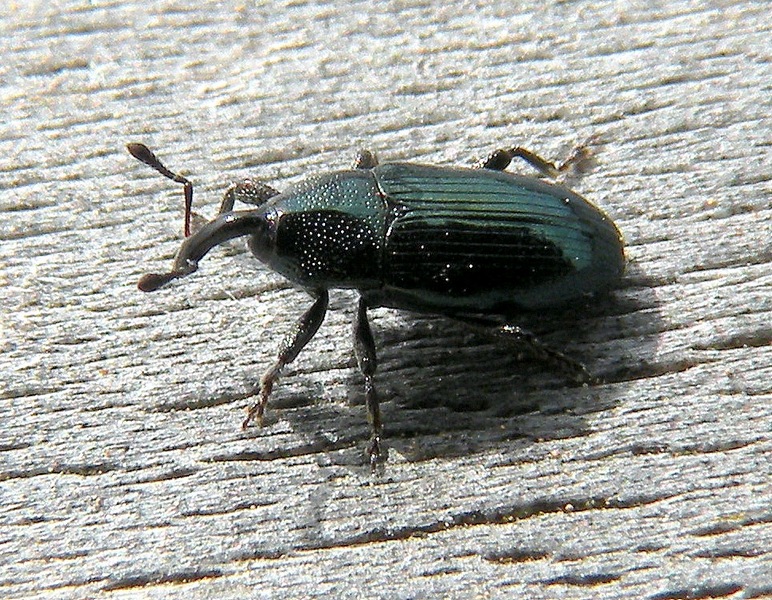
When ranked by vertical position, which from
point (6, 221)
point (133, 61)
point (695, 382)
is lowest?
point (695, 382)

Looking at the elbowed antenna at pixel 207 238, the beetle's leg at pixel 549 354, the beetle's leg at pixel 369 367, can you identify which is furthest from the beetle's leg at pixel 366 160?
the beetle's leg at pixel 549 354

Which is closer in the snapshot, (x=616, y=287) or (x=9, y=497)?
(x=9, y=497)

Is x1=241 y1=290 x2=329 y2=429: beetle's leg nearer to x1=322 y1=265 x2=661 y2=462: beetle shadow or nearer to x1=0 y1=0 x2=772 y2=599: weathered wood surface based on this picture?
x1=0 y1=0 x2=772 y2=599: weathered wood surface

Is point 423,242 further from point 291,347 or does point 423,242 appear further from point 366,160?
point 291,347

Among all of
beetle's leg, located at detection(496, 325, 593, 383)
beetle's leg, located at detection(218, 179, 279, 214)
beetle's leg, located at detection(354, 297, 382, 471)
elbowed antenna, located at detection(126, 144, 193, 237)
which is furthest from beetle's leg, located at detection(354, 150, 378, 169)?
beetle's leg, located at detection(496, 325, 593, 383)

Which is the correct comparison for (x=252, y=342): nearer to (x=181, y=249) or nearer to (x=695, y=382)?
(x=181, y=249)

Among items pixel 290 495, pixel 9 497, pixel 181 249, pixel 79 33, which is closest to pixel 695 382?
pixel 290 495

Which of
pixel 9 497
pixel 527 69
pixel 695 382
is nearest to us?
pixel 9 497
